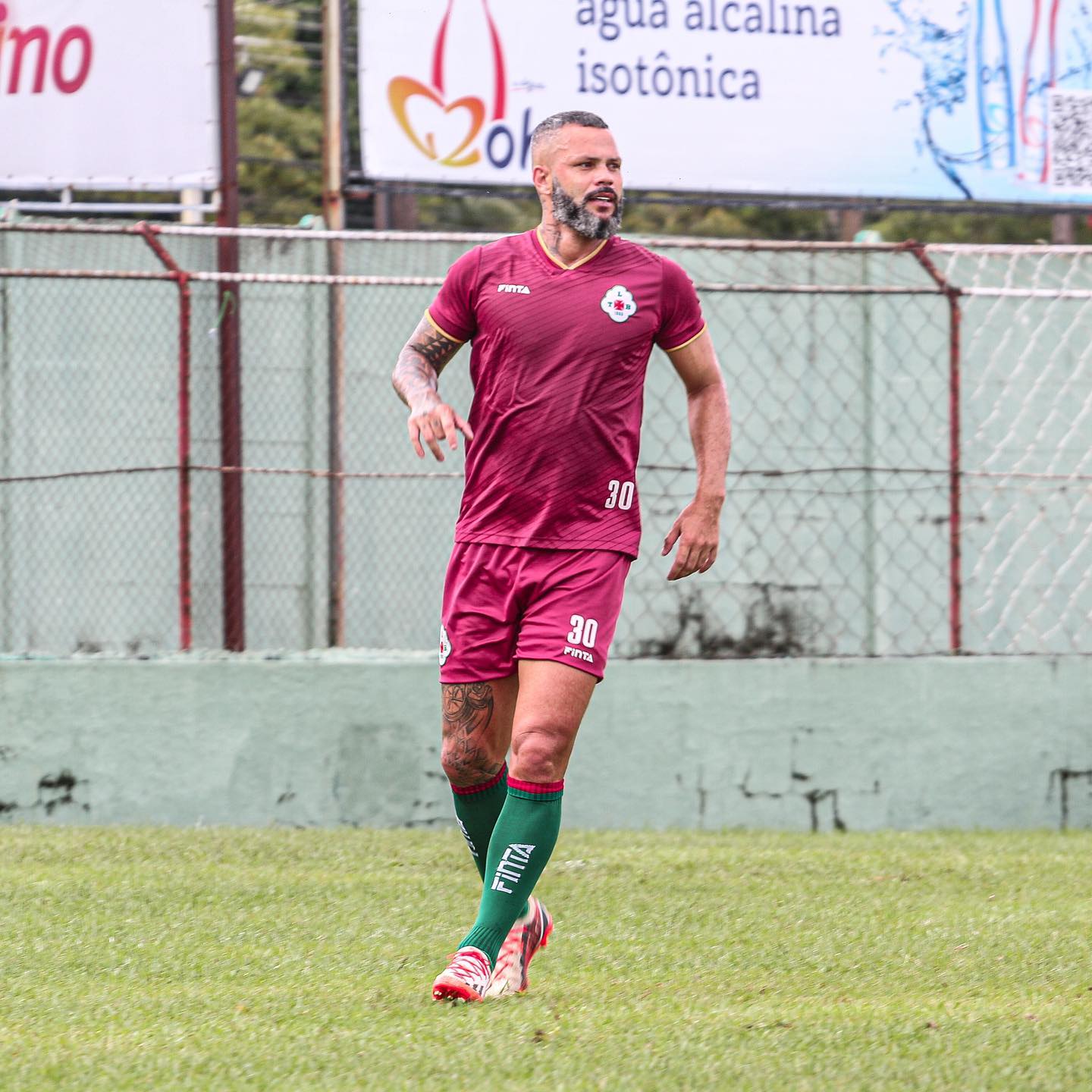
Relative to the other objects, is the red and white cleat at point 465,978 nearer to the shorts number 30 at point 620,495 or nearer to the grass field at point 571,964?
the grass field at point 571,964

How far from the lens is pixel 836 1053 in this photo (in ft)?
11.5

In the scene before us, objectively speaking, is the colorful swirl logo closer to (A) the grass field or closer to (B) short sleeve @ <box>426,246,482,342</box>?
(A) the grass field

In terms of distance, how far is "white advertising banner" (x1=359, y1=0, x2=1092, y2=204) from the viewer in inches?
341

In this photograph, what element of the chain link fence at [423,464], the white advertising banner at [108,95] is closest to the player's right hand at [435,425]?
the chain link fence at [423,464]

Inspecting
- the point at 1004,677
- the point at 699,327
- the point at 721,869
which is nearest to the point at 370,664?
the point at 721,869

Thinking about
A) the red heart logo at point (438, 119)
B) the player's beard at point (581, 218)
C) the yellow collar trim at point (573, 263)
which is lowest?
the yellow collar trim at point (573, 263)

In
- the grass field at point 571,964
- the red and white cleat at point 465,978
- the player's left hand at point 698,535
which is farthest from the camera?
the player's left hand at point 698,535

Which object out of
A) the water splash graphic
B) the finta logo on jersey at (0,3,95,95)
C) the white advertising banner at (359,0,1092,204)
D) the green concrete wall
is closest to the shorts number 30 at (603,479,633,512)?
the green concrete wall

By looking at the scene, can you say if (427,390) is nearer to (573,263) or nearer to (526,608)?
(573,263)

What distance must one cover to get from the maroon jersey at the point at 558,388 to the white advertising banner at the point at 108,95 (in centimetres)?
419

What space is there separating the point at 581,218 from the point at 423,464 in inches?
164

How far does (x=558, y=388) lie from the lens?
427cm

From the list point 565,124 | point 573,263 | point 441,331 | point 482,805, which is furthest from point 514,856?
point 565,124

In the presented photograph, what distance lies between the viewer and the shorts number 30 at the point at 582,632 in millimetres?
4156
